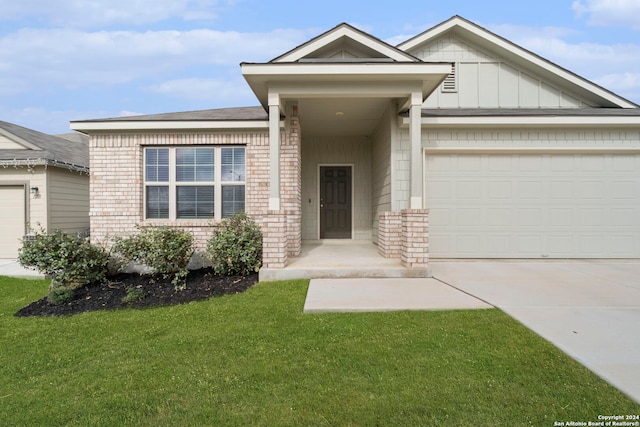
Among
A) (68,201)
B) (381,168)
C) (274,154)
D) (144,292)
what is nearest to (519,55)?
(381,168)

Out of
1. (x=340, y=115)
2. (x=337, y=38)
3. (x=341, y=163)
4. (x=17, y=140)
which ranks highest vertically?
(x=337, y=38)

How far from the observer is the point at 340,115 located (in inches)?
289

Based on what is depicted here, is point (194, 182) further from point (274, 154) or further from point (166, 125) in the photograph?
point (274, 154)

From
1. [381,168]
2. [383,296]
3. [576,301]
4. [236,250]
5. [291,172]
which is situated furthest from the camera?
[381,168]

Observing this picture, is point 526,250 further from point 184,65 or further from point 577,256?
point 184,65

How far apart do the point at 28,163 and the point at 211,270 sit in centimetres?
621

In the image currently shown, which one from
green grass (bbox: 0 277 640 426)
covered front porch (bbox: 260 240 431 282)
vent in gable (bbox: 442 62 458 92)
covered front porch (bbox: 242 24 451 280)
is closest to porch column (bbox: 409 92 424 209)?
covered front porch (bbox: 242 24 451 280)

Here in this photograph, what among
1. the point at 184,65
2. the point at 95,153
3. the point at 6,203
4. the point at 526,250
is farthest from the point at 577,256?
the point at 184,65

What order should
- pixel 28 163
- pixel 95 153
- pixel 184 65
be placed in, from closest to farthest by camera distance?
pixel 95 153, pixel 28 163, pixel 184 65

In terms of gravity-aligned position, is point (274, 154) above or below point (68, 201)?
above

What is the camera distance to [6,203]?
8703 millimetres

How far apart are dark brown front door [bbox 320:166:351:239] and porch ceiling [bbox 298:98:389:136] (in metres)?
1.07

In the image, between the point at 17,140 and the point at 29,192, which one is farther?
the point at 17,140

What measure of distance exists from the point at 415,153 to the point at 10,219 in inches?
408
